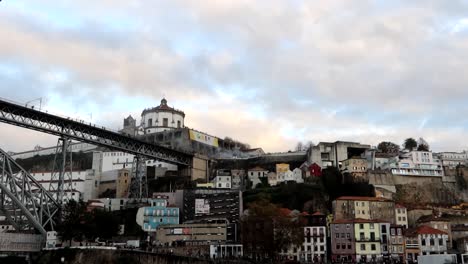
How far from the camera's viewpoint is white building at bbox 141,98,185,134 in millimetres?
144625

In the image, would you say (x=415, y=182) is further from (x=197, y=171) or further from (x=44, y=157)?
(x=44, y=157)

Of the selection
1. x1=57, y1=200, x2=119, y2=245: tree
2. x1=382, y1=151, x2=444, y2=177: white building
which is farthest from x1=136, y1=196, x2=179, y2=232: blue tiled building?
x1=382, y1=151, x2=444, y2=177: white building

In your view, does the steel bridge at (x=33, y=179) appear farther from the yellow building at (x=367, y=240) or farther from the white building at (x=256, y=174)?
the yellow building at (x=367, y=240)

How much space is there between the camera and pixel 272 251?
2798 inches

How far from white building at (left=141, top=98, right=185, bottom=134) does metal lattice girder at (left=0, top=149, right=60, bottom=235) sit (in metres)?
67.3

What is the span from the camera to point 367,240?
7531 centimetres

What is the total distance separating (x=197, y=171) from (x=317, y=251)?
39234mm

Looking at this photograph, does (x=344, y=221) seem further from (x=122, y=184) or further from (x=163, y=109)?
(x=163, y=109)

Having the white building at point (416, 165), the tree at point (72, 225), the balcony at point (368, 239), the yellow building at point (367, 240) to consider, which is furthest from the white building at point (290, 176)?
the tree at point (72, 225)

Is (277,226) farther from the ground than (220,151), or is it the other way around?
(220,151)

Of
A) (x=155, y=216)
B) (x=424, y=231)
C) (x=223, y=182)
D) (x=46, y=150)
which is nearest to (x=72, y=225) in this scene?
(x=155, y=216)

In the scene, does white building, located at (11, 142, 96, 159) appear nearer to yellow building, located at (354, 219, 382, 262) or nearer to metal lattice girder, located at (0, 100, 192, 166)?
metal lattice girder, located at (0, 100, 192, 166)

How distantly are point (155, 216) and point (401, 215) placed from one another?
132ft

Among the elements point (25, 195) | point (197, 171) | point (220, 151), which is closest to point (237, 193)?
point (197, 171)
